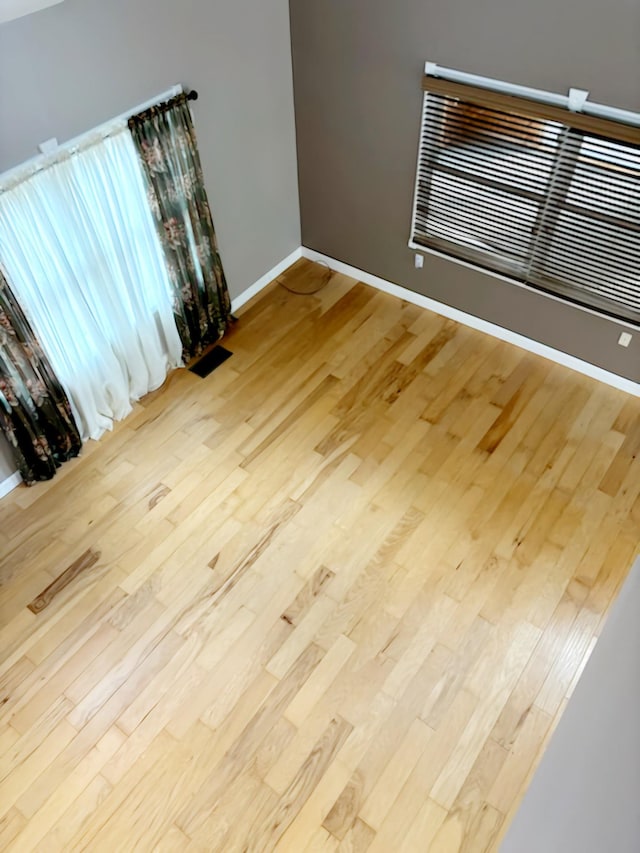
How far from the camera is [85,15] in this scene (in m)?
2.88

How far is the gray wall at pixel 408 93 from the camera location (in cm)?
308

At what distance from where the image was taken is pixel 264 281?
4.84 m

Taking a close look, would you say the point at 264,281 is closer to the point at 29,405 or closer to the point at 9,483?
the point at 29,405

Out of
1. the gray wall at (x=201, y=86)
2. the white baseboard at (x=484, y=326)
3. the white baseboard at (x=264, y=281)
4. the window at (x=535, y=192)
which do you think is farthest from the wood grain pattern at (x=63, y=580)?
the window at (x=535, y=192)

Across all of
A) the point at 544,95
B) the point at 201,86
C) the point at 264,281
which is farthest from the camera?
the point at 264,281

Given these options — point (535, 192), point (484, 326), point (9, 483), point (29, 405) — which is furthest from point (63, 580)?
point (535, 192)

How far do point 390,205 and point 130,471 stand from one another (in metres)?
2.27

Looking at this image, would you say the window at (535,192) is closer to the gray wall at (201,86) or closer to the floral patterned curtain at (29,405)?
the gray wall at (201,86)

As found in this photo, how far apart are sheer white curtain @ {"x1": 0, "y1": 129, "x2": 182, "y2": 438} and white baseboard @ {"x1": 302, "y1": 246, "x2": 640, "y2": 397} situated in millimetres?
1394

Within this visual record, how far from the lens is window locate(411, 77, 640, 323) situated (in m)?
3.33

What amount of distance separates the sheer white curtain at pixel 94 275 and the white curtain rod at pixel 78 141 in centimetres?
3

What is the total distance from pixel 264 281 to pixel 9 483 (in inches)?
85.3

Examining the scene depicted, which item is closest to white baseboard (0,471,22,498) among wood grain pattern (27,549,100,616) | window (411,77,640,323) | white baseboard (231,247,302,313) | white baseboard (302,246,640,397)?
wood grain pattern (27,549,100,616)

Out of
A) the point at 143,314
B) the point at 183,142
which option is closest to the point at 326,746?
the point at 143,314
